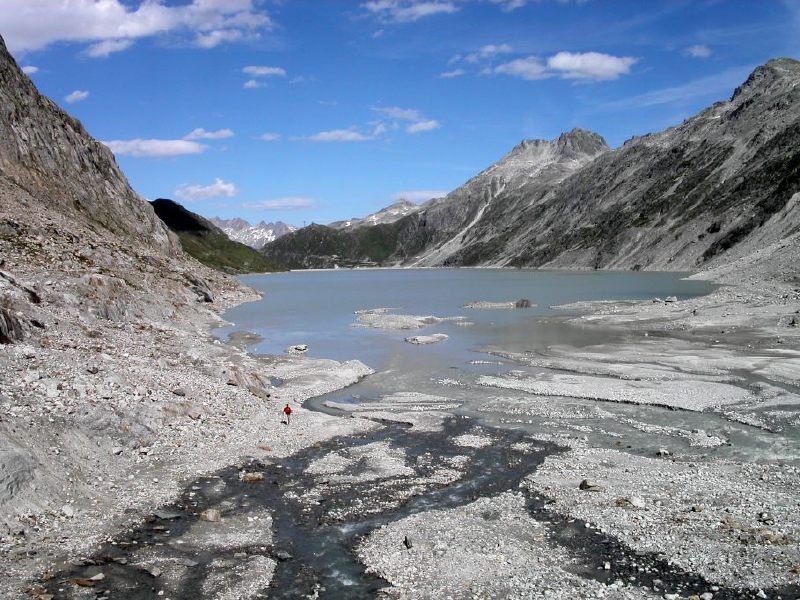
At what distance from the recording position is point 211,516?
65.2 ft

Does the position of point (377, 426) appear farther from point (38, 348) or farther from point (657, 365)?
point (657, 365)

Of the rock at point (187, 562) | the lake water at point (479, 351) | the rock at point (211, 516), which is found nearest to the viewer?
the rock at point (187, 562)

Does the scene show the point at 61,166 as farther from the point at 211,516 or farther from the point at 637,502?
the point at 637,502

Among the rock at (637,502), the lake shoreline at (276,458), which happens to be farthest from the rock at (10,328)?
the rock at (637,502)

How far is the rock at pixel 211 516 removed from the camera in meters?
19.8

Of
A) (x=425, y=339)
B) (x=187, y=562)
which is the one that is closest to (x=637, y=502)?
(x=187, y=562)

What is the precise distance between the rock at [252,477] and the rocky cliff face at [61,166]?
72.8m

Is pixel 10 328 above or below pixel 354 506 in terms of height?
above

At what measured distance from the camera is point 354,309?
105 m

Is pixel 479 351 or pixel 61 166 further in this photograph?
pixel 61 166

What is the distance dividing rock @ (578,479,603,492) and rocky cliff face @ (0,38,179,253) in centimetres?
8086

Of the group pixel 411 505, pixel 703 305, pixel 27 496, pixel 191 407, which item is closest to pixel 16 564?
pixel 27 496

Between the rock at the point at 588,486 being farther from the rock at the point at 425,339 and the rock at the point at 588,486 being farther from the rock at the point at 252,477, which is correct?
the rock at the point at 425,339

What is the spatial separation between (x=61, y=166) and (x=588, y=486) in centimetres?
10930
